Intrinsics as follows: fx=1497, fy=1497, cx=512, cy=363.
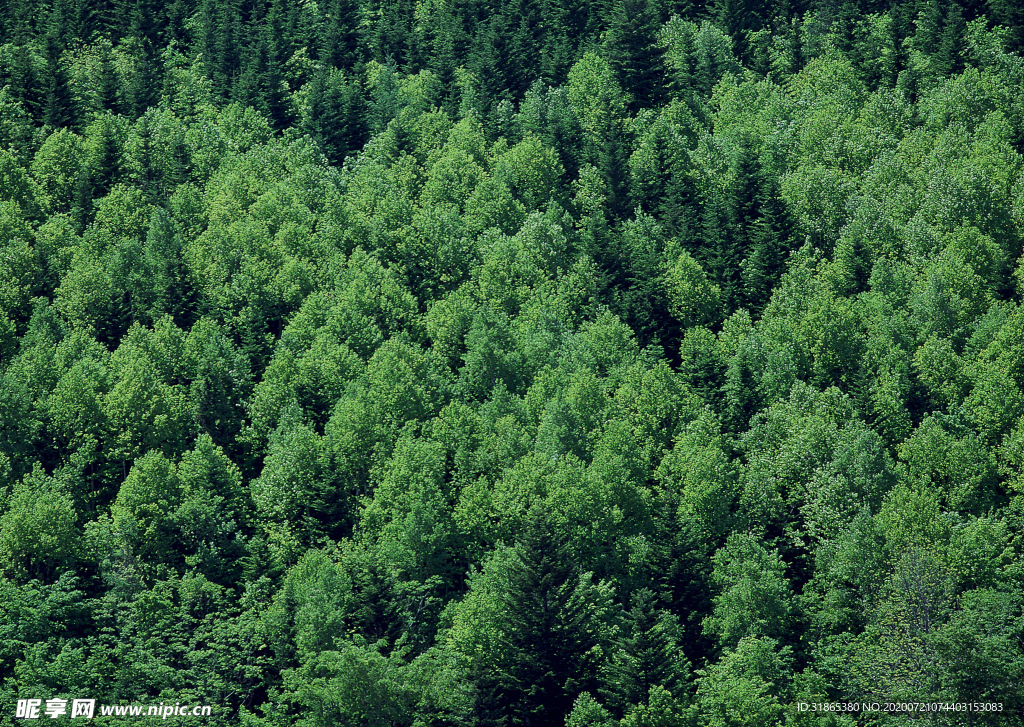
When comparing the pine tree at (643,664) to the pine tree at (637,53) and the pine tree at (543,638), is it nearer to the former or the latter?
the pine tree at (543,638)

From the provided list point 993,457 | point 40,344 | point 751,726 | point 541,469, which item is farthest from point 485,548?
point 40,344

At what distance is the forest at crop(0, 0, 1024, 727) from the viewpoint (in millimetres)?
83000

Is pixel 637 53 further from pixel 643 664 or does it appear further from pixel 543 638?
pixel 643 664

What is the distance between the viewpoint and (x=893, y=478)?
324 ft

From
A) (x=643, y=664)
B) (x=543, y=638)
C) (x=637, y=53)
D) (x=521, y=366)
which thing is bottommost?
(x=543, y=638)

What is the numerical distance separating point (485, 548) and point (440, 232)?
4879cm

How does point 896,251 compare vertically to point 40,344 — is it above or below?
above

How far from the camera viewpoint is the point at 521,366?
118562 millimetres

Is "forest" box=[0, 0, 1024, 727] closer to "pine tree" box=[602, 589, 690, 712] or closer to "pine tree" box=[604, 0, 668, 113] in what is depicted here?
"pine tree" box=[602, 589, 690, 712]

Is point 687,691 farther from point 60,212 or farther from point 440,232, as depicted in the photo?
point 60,212

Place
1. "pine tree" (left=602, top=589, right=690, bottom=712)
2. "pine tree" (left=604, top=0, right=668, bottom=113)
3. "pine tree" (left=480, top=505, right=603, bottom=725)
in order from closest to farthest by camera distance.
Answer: "pine tree" (left=602, top=589, right=690, bottom=712) < "pine tree" (left=480, top=505, right=603, bottom=725) < "pine tree" (left=604, top=0, right=668, bottom=113)

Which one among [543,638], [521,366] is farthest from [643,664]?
[521,366]

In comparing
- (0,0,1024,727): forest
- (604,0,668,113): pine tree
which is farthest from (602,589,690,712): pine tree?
(604,0,668,113): pine tree

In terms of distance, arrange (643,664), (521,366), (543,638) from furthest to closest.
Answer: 1. (521,366)
2. (543,638)
3. (643,664)
